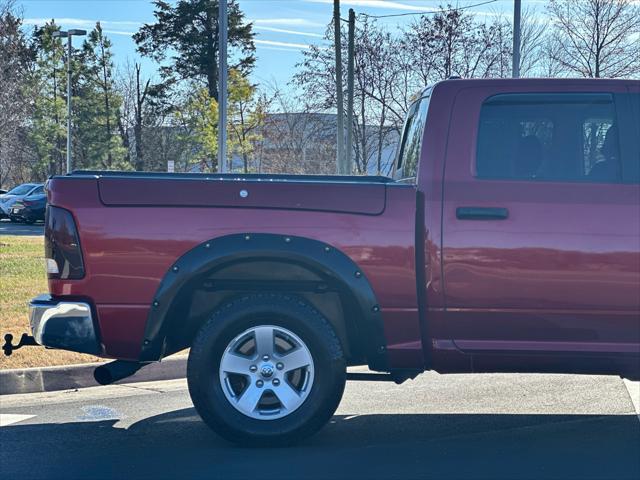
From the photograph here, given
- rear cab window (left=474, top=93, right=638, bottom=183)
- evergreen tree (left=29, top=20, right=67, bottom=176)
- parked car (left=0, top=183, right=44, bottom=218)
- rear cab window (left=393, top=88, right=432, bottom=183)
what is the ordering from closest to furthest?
rear cab window (left=474, top=93, right=638, bottom=183) < rear cab window (left=393, top=88, right=432, bottom=183) < parked car (left=0, top=183, right=44, bottom=218) < evergreen tree (left=29, top=20, right=67, bottom=176)

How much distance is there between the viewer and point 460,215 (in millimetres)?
5199

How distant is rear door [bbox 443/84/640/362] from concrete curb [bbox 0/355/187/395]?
3438mm

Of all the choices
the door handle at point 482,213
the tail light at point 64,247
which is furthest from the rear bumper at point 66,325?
the door handle at point 482,213

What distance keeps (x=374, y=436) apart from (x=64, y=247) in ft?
7.16

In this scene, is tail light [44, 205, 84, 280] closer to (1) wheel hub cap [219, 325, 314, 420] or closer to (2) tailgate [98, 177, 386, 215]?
(2) tailgate [98, 177, 386, 215]

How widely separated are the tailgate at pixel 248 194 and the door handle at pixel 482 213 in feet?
1.45

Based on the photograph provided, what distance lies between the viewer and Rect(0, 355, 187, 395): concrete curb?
7.36 m

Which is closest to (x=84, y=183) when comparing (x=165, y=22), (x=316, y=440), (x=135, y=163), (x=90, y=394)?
(x=316, y=440)

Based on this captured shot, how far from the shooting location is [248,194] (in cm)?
525

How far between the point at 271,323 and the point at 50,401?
2558 mm

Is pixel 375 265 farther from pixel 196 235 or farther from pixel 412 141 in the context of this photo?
pixel 412 141

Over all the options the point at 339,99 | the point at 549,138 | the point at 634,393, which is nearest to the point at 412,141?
the point at 549,138

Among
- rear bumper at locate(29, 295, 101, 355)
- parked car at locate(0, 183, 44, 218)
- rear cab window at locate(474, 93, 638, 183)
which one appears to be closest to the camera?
rear bumper at locate(29, 295, 101, 355)

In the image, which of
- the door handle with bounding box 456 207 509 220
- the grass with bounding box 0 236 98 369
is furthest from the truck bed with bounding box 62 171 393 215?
the grass with bounding box 0 236 98 369
